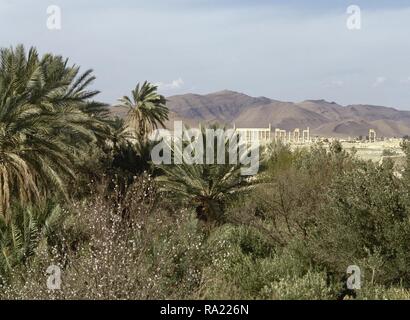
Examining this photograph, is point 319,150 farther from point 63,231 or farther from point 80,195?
point 63,231

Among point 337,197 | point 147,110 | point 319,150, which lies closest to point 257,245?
point 337,197

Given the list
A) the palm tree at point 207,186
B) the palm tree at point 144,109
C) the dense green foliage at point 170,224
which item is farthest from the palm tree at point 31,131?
the palm tree at point 144,109

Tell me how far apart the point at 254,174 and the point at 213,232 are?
3.91m

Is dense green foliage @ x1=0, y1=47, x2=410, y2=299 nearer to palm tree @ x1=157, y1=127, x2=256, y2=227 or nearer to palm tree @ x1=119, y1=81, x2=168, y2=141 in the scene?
palm tree @ x1=157, y1=127, x2=256, y2=227

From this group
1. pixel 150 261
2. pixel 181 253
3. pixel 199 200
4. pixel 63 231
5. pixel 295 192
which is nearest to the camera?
pixel 150 261

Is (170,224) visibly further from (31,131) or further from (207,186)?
(31,131)

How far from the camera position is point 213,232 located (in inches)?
582

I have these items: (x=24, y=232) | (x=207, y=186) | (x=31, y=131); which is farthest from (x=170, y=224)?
(x=31, y=131)

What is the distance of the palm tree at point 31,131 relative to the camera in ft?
42.1

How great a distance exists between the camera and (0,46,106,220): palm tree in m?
12.8

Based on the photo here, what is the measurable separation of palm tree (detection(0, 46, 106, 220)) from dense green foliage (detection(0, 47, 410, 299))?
0.03 meters

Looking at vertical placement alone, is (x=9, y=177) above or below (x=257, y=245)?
above

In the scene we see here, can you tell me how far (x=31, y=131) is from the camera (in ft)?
43.7

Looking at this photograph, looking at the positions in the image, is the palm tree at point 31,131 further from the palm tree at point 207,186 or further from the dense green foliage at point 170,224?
the palm tree at point 207,186
